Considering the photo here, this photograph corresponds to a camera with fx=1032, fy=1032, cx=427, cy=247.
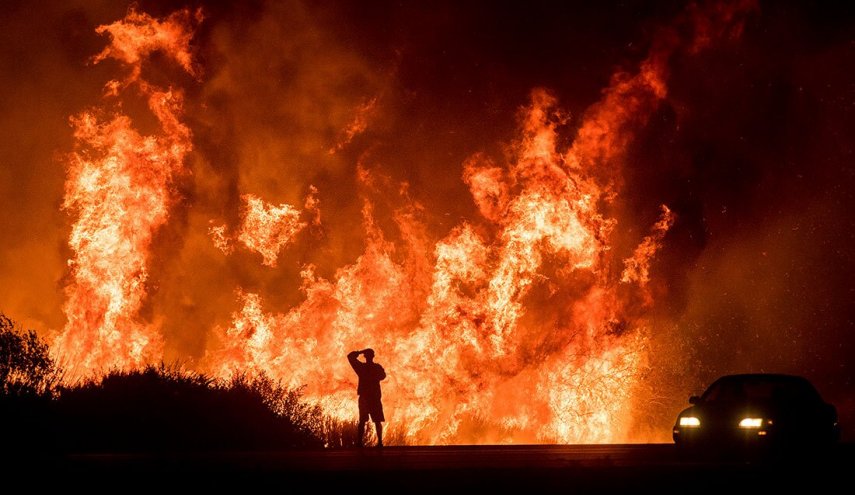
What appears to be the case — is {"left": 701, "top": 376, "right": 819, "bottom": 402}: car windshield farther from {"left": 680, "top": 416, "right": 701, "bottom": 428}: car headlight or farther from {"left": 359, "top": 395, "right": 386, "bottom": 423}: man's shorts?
{"left": 359, "top": 395, "right": 386, "bottom": 423}: man's shorts

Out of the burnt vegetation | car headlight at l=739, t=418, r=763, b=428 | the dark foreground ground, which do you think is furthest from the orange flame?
car headlight at l=739, t=418, r=763, b=428

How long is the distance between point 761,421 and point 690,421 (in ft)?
3.74

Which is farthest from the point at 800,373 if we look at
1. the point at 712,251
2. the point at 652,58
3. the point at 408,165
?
the point at 408,165

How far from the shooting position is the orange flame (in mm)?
29797

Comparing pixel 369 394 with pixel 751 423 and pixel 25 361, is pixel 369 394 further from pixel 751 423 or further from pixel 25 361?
pixel 751 423

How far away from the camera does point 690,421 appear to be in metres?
15.3

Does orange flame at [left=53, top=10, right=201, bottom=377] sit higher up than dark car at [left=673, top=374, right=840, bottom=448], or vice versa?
orange flame at [left=53, top=10, right=201, bottom=377]

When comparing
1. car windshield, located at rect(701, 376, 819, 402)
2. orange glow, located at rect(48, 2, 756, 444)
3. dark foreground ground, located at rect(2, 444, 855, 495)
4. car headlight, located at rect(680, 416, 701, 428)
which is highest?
orange glow, located at rect(48, 2, 756, 444)

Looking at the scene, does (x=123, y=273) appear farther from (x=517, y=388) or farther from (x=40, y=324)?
(x=517, y=388)

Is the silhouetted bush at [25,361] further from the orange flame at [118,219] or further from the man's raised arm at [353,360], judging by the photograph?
the orange flame at [118,219]

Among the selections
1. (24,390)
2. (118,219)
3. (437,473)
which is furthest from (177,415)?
(118,219)

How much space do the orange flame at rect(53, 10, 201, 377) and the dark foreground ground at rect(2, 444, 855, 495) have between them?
15.0 metres

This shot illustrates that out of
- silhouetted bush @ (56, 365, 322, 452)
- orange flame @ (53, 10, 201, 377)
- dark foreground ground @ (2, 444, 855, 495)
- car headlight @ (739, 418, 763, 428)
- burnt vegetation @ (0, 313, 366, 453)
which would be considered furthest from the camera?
orange flame @ (53, 10, 201, 377)

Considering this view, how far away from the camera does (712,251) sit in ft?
120
